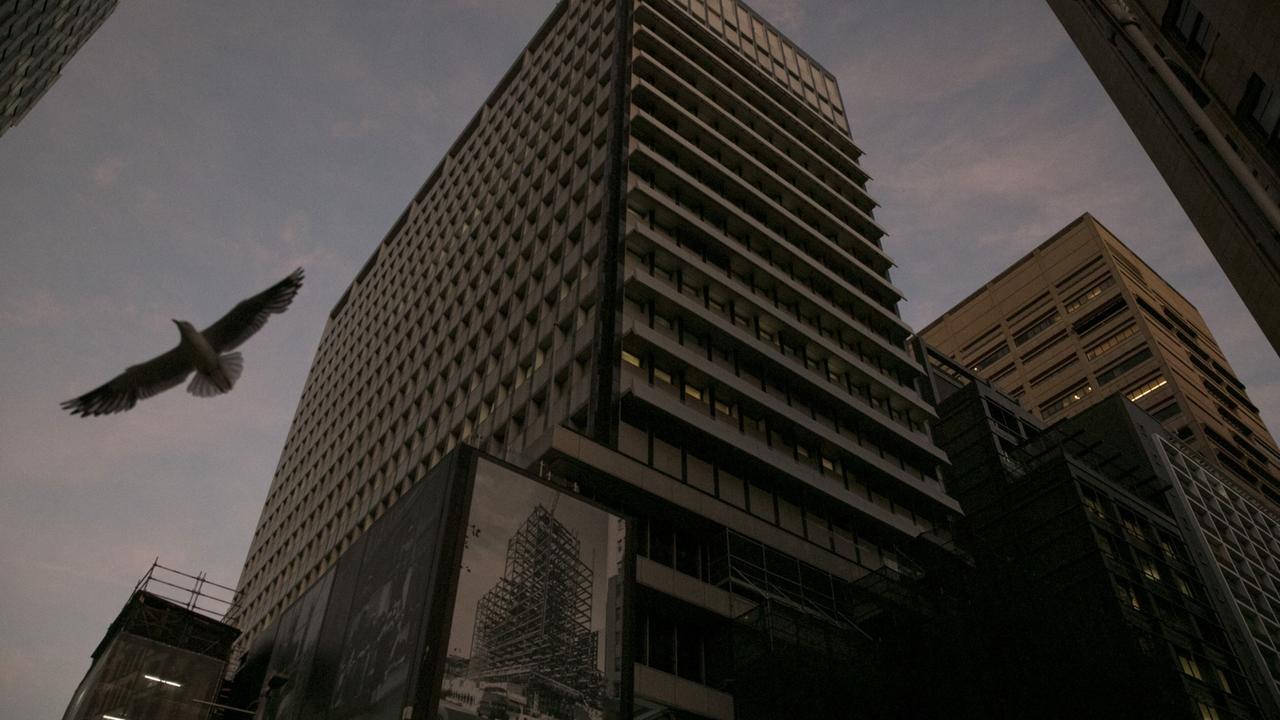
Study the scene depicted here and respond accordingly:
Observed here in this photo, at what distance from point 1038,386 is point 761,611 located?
86.1 m

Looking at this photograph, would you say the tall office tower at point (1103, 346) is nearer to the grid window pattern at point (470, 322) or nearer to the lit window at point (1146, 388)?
the lit window at point (1146, 388)

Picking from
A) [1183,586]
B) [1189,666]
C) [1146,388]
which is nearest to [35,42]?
[1189,666]

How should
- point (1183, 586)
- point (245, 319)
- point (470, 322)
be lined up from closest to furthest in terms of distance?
point (245, 319) → point (1183, 586) → point (470, 322)

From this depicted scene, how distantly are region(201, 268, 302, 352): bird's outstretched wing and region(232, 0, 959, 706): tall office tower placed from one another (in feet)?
58.2

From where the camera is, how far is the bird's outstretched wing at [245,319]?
1228cm

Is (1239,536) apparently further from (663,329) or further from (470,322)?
(470,322)

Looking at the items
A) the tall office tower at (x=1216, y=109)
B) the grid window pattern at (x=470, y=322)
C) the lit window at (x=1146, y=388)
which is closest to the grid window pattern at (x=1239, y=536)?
the lit window at (x=1146, y=388)

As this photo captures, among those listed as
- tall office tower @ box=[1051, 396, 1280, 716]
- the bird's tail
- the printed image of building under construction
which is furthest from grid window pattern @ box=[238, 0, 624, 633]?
tall office tower @ box=[1051, 396, 1280, 716]

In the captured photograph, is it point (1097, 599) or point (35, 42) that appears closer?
point (1097, 599)

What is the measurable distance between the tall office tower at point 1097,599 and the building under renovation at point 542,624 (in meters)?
16.0

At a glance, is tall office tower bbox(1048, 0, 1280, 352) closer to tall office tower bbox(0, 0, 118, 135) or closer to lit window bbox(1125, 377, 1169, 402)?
tall office tower bbox(0, 0, 118, 135)

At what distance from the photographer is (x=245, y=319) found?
12625 mm

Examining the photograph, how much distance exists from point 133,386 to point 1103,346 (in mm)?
108000

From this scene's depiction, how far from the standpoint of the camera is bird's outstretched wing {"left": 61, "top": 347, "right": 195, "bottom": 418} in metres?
11.7
